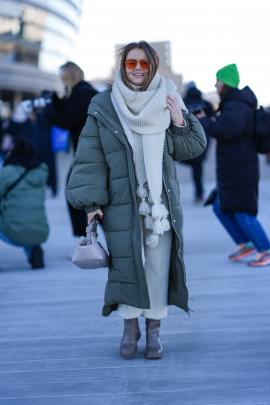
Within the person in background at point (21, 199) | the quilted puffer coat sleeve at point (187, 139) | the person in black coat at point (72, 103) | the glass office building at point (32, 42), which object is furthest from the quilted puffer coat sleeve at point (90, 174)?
the glass office building at point (32, 42)

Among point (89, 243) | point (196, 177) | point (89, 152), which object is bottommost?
point (196, 177)

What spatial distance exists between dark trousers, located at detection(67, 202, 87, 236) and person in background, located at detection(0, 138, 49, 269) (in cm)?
31

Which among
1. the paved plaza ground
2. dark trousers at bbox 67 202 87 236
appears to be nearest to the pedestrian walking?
the paved plaza ground

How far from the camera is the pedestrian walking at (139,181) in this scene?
15.5ft

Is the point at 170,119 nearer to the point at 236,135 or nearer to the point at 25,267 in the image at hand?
the point at 236,135

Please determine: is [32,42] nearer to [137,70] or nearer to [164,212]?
[137,70]

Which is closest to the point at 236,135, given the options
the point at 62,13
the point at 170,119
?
the point at 170,119

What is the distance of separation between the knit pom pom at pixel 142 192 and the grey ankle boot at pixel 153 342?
66 centimetres

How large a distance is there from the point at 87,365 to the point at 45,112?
13.9ft

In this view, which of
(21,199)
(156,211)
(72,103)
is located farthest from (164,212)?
(21,199)

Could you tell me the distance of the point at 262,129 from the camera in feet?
25.2

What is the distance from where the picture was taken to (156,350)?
16.0 feet

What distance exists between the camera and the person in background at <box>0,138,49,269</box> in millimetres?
8477

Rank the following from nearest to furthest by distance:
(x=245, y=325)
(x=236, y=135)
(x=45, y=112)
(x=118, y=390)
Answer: (x=118, y=390) < (x=245, y=325) < (x=236, y=135) < (x=45, y=112)
